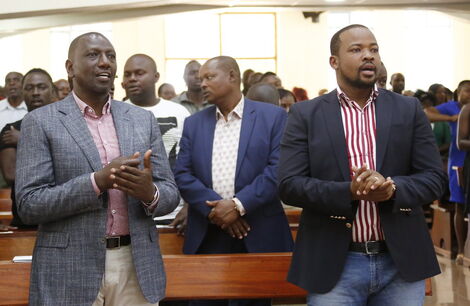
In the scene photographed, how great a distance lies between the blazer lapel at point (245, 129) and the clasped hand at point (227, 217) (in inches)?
8.4

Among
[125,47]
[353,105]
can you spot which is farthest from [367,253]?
[125,47]

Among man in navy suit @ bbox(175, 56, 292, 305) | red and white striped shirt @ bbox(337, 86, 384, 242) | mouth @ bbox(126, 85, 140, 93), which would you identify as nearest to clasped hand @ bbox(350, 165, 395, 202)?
red and white striped shirt @ bbox(337, 86, 384, 242)

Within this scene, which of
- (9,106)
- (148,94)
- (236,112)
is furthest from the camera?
(9,106)

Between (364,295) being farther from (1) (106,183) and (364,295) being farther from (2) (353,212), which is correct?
(1) (106,183)

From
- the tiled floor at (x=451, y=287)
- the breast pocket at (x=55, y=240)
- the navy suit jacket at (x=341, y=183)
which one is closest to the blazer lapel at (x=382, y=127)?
the navy suit jacket at (x=341, y=183)

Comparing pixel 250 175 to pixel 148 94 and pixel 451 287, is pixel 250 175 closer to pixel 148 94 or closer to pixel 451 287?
pixel 148 94

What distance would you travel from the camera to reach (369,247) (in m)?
2.96

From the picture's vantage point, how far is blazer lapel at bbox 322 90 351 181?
2998 millimetres

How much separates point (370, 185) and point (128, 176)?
85 cm

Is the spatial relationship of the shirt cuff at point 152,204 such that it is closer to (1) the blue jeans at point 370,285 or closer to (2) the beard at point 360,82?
(1) the blue jeans at point 370,285

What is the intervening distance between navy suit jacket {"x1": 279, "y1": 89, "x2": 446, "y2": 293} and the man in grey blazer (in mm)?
535

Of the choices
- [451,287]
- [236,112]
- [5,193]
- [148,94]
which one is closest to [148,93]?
[148,94]

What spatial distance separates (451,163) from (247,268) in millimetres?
4399

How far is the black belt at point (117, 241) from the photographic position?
3041 mm
